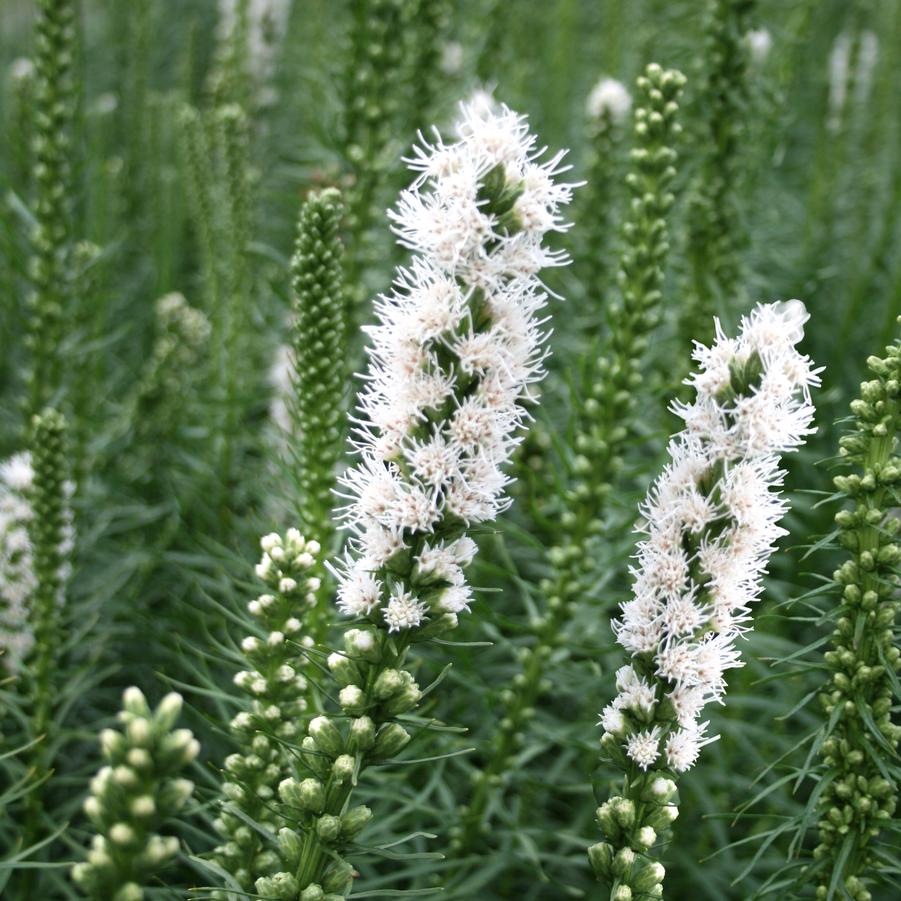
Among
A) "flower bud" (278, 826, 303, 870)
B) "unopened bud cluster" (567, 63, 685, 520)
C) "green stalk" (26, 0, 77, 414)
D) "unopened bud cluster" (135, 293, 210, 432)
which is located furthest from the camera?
"unopened bud cluster" (135, 293, 210, 432)

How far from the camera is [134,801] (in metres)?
1.26

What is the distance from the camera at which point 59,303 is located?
290 centimetres

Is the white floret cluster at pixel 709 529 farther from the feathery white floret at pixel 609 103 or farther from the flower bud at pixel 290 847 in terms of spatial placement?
the feathery white floret at pixel 609 103

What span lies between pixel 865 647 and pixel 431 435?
79 centimetres

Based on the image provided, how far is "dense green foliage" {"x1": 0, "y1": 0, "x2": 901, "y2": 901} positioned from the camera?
5.72 feet

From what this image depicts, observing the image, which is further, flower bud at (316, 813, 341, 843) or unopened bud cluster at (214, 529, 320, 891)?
unopened bud cluster at (214, 529, 320, 891)

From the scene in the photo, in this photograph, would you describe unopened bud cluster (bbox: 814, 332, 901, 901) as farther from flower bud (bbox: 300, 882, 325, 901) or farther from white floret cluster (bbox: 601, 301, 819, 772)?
flower bud (bbox: 300, 882, 325, 901)

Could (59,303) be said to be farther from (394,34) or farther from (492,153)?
(492,153)

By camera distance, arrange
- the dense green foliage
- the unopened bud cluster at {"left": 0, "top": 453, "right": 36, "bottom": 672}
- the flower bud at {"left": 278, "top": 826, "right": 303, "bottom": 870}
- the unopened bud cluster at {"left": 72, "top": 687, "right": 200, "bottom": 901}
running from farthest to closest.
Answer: the unopened bud cluster at {"left": 0, "top": 453, "right": 36, "bottom": 672}
the dense green foliage
the flower bud at {"left": 278, "top": 826, "right": 303, "bottom": 870}
the unopened bud cluster at {"left": 72, "top": 687, "right": 200, "bottom": 901}

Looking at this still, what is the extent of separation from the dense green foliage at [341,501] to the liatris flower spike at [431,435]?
0.04 ft

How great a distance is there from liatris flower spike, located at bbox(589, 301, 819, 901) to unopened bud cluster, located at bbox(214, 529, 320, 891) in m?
0.55

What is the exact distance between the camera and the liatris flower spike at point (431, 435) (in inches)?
60.8

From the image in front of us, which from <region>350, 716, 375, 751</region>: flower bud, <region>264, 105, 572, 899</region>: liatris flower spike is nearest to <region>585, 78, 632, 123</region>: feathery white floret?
<region>264, 105, 572, 899</region>: liatris flower spike

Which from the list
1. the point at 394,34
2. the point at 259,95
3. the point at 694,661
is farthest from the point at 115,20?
the point at 694,661
